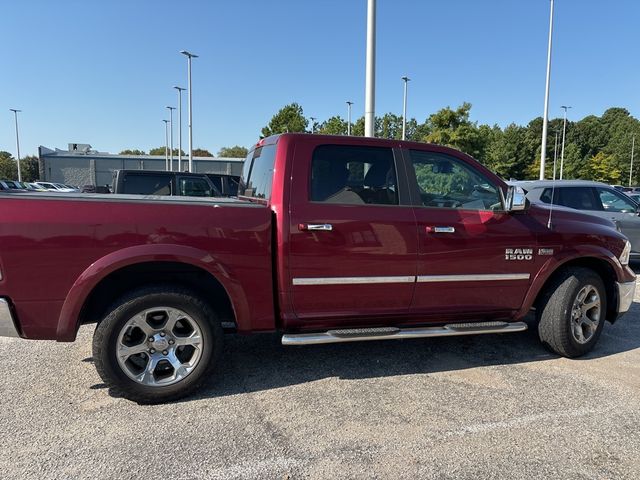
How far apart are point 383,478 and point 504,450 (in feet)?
2.75

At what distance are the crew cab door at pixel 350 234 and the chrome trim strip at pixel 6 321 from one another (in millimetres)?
1925

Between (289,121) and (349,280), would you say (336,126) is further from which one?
(349,280)

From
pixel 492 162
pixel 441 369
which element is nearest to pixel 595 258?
pixel 441 369

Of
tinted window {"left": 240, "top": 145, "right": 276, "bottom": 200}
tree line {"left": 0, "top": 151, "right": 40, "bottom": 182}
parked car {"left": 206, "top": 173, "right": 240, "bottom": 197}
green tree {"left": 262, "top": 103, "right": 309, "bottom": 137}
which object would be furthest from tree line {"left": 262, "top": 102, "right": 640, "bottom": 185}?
tree line {"left": 0, "top": 151, "right": 40, "bottom": 182}

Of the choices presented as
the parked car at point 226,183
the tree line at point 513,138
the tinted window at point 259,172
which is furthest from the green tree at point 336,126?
the tinted window at point 259,172

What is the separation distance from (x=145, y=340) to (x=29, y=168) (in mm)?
88229

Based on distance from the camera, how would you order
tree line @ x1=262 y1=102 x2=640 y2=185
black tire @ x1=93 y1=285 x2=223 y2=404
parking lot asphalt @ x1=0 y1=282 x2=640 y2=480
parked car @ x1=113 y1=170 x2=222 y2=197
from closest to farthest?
parking lot asphalt @ x1=0 y1=282 x2=640 y2=480 → black tire @ x1=93 y1=285 x2=223 y2=404 → parked car @ x1=113 y1=170 x2=222 y2=197 → tree line @ x1=262 y1=102 x2=640 y2=185

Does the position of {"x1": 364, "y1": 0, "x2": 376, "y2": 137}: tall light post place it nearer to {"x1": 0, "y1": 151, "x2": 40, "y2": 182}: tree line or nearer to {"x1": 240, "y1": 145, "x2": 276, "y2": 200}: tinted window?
{"x1": 240, "y1": 145, "x2": 276, "y2": 200}: tinted window

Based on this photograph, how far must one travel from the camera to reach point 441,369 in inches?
164

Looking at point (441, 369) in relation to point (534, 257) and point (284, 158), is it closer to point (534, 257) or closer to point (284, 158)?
point (534, 257)

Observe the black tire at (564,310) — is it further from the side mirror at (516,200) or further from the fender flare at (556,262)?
the side mirror at (516,200)

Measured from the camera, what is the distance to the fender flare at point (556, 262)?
14.0 feet

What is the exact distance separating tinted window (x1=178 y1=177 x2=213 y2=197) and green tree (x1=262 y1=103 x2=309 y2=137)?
27.9 m

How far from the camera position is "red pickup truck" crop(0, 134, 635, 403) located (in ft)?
10.5
